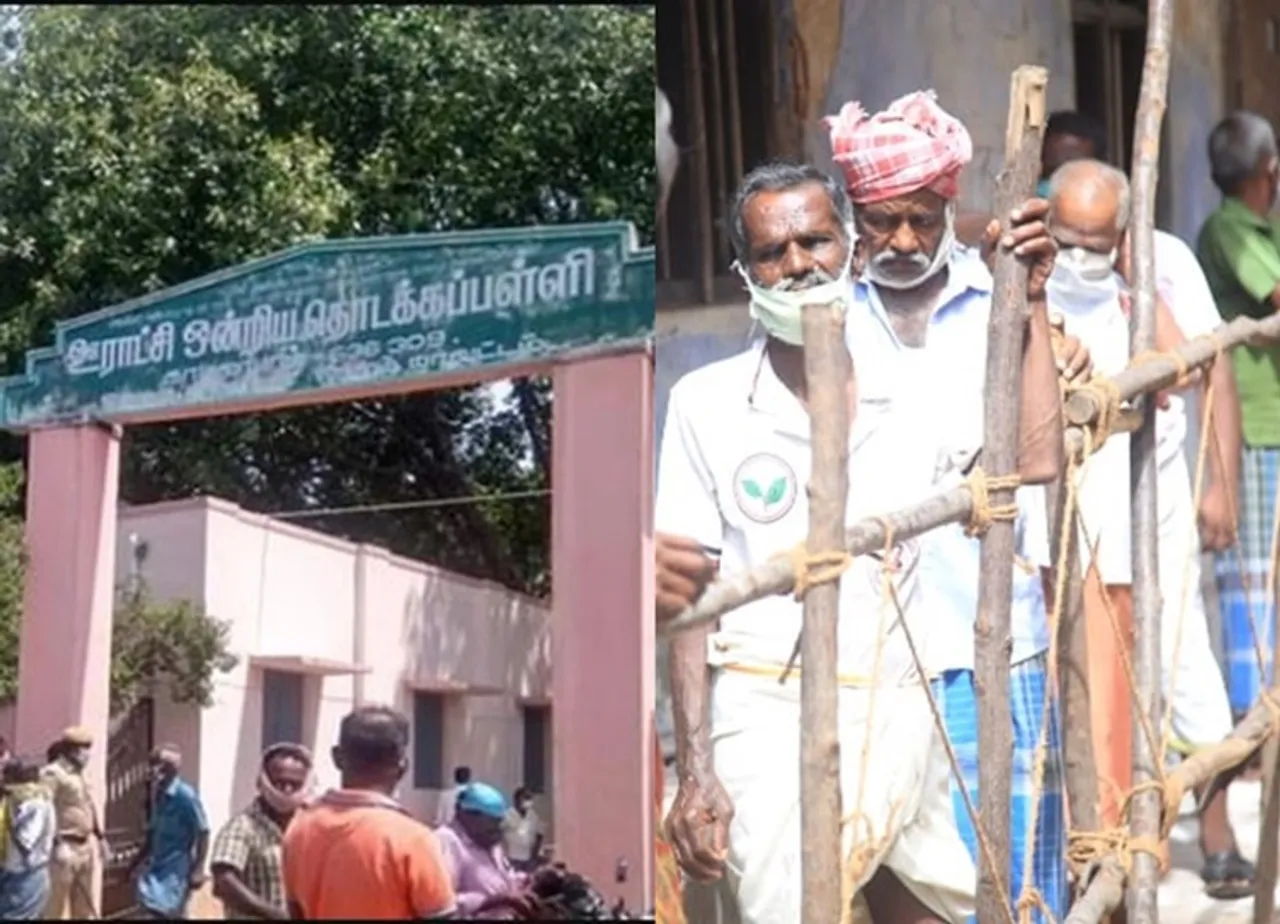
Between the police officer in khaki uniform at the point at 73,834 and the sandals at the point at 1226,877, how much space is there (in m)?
1.98

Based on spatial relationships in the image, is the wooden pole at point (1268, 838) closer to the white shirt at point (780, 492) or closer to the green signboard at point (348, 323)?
the white shirt at point (780, 492)

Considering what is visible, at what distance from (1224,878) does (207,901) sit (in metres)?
1.83

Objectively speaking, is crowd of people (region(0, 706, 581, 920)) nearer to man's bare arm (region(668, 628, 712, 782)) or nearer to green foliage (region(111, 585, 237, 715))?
green foliage (region(111, 585, 237, 715))

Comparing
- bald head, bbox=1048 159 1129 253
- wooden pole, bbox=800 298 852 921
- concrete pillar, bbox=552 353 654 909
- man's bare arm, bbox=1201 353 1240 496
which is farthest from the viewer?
man's bare arm, bbox=1201 353 1240 496

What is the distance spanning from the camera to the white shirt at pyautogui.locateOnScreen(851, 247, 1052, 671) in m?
3.38

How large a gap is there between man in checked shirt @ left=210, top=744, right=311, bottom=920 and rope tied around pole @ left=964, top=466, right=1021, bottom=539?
1213 millimetres

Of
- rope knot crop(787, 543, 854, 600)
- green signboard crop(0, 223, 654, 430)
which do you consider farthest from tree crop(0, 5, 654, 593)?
rope knot crop(787, 543, 854, 600)

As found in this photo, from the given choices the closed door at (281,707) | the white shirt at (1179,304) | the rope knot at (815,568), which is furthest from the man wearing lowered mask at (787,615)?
the closed door at (281,707)

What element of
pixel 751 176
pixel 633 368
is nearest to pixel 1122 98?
pixel 751 176

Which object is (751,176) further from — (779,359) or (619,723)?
(619,723)

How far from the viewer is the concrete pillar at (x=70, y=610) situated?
11.9ft

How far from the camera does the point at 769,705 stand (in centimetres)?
332

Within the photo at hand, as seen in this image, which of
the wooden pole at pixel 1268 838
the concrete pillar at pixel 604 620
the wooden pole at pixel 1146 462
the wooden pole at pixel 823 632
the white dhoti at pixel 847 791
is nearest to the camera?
the wooden pole at pixel 823 632

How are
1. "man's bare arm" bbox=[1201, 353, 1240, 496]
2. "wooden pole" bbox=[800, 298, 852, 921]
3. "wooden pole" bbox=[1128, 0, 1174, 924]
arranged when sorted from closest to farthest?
"wooden pole" bbox=[800, 298, 852, 921]
"wooden pole" bbox=[1128, 0, 1174, 924]
"man's bare arm" bbox=[1201, 353, 1240, 496]
